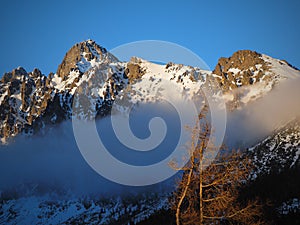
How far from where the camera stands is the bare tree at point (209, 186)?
17.1m

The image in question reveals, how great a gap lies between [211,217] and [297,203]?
150653 millimetres

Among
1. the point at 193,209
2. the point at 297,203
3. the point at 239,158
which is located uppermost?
A: the point at 297,203

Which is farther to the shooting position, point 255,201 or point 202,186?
point 202,186

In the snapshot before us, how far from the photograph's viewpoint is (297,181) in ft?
630

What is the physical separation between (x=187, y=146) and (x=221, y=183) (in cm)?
229

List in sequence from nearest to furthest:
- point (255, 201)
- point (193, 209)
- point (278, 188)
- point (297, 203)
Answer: point (255, 201), point (193, 209), point (297, 203), point (278, 188)

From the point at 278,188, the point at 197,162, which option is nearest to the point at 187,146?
the point at 197,162

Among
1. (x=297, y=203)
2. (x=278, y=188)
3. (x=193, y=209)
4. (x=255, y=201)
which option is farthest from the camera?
(x=278, y=188)

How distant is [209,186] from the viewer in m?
18.1

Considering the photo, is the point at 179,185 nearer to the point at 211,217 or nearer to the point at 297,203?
the point at 211,217

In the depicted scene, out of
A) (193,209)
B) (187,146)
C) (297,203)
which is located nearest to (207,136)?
(187,146)

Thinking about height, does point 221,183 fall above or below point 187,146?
below

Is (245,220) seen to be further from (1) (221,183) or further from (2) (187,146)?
(2) (187,146)

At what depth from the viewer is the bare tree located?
56.2ft
